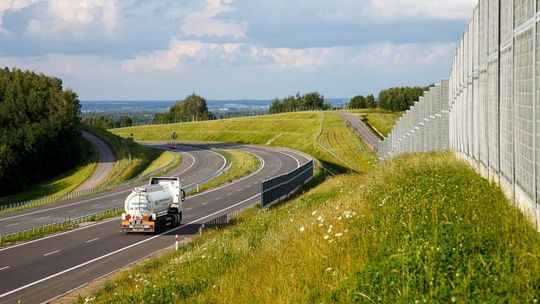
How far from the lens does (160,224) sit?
142 ft

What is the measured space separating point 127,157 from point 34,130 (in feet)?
45.1

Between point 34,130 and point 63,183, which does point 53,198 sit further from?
point 34,130

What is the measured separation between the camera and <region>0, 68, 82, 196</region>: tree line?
316 feet

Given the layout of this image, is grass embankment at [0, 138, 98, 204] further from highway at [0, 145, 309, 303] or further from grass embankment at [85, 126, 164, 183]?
highway at [0, 145, 309, 303]

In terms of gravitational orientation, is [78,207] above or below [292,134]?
above

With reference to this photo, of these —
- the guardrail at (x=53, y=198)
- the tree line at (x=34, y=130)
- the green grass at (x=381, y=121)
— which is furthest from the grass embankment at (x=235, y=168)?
the green grass at (x=381, y=121)

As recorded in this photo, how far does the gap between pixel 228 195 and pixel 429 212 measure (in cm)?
5677

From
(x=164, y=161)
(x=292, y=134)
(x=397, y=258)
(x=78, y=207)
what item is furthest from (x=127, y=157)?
(x=397, y=258)

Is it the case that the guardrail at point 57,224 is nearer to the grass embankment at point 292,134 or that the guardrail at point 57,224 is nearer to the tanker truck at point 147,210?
the tanker truck at point 147,210

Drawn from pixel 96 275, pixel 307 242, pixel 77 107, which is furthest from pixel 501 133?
pixel 77 107

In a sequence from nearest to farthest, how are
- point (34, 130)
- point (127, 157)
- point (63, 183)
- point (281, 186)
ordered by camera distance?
point (281, 186)
point (63, 183)
point (34, 130)
point (127, 157)

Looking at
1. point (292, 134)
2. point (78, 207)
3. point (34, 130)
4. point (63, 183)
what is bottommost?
point (63, 183)

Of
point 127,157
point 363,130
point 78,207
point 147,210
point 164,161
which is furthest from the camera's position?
point 363,130

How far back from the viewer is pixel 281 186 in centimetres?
5653
